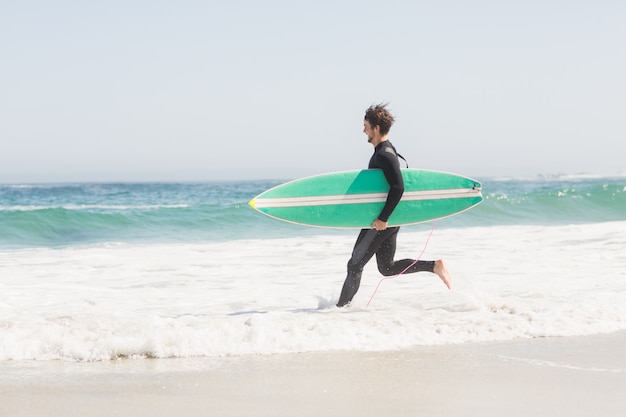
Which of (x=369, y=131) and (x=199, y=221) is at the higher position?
(x=369, y=131)

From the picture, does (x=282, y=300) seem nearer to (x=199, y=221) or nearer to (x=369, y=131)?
(x=369, y=131)

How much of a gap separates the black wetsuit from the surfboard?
0.18 m

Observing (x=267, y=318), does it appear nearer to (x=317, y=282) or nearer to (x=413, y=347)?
(x=413, y=347)

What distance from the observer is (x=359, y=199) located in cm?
571

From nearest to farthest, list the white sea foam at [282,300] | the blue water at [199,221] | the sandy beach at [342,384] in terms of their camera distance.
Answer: the sandy beach at [342,384]
the white sea foam at [282,300]
the blue water at [199,221]

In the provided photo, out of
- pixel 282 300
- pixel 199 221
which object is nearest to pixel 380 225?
pixel 282 300

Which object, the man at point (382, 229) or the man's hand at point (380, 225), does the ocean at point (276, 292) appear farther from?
the man's hand at point (380, 225)

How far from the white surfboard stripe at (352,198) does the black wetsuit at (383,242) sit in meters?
0.27

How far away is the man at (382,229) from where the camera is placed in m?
5.27

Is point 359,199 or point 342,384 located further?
point 359,199

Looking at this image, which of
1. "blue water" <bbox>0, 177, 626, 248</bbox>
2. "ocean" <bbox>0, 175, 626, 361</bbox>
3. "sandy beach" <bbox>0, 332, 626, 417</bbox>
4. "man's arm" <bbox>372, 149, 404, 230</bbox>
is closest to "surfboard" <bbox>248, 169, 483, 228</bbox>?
"man's arm" <bbox>372, 149, 404, 230</bbox>

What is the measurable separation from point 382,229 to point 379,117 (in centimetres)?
86

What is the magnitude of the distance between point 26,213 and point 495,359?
13.5 metres

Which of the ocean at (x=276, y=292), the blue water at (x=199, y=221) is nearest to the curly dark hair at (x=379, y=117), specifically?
the ocean at (x=276, y=292)
